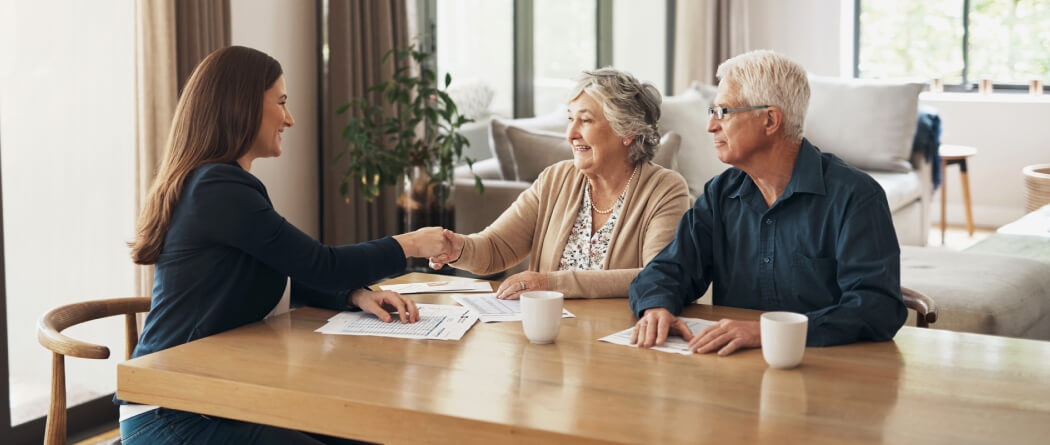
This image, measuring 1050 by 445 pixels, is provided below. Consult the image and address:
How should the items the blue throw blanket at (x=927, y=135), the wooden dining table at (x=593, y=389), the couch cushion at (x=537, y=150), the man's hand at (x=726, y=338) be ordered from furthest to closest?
the blue throw blanket at (x=927, y=135) < the couch cushion at (x=537, y=150) < the man's hand at (x=726, y=338) < the wooden dining table at (x=593, y=389)

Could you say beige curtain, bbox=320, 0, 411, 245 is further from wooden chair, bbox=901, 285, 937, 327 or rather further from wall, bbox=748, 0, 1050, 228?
wall, bbox=748, 0, 1050, 228

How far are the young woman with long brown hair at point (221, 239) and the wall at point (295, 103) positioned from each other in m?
1.89

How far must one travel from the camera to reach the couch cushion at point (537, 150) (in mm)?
3994

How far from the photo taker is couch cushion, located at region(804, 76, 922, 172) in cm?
532

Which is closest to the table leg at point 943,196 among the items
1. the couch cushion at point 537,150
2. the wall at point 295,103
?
the couch cushion at point 537,150

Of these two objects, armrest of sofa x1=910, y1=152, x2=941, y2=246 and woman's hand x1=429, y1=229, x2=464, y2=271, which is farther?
armrest of sofa x1=910, y1=152, x2=941, y2=246

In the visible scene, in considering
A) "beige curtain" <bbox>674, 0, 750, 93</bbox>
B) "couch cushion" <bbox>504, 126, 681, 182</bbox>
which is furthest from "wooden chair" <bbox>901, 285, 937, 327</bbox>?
"beige curtain" <bbox>674, 0, 750, 93</bbox>

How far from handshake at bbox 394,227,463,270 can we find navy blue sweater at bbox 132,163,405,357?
0.28 meters

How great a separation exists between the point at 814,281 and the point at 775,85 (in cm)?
38

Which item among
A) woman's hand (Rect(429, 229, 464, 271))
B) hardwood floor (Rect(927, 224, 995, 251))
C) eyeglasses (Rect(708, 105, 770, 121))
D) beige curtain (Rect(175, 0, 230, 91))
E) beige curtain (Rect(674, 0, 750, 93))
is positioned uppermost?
beige curtain (Rect(674, 0, 750, 93))

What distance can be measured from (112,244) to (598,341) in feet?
6.88

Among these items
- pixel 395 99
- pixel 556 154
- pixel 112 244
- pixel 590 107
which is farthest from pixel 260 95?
pixel 556 154

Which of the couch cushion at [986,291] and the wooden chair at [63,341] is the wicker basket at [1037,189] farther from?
the wooden chair at [63,341]

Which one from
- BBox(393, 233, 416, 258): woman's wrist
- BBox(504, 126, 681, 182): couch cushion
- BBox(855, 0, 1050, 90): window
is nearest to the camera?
BBox(393, 233, 416, 258): woman's wrist
